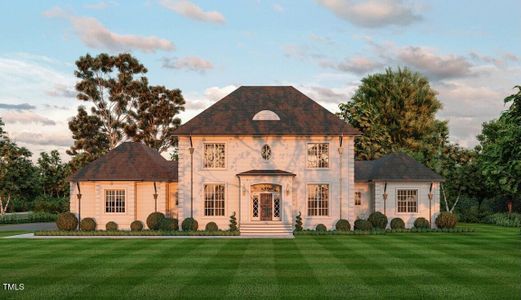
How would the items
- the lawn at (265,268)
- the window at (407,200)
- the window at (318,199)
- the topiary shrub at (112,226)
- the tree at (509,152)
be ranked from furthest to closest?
the window at (407,200)
the window at (318,199)
the topiary shrub at (112,226)
the tree at (509,152)
the lawn at (265,268)

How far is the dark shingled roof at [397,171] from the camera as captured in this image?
140 ft

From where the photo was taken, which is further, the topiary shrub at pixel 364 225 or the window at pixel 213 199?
the window at pixel 213 199

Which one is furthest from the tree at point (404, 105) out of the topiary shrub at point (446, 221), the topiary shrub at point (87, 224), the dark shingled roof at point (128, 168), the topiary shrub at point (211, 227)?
the topiary shrub at point (87, 224)

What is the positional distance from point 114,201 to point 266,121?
1148 cm

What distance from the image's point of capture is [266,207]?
4038 centimetres

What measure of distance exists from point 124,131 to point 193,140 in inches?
1121

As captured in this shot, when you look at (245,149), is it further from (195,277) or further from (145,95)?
(145,95)

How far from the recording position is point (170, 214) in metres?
43.3

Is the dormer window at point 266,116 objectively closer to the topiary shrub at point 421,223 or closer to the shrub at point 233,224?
the shrub at point 233,224

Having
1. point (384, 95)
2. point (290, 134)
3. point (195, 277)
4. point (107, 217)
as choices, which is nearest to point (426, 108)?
point (384, 95)

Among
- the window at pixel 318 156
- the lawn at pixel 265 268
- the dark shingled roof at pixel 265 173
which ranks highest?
the window at pixel 318 156

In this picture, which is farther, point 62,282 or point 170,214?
point 170,214

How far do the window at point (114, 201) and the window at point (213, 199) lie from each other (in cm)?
573

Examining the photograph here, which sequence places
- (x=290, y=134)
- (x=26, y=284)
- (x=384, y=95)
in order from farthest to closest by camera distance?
1. (x=384, y=95)
2. (x=290, y=134)
3. (x=26, y=284)
